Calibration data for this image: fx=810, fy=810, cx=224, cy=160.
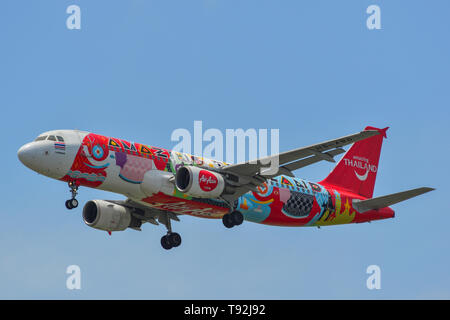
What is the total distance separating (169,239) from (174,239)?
280 mm

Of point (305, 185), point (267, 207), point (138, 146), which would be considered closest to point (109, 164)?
point (138, 146)

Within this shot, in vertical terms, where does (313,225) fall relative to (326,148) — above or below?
below

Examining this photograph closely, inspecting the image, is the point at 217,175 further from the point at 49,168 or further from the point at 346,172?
the point at 346,172

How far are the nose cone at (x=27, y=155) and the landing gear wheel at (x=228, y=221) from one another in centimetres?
1030

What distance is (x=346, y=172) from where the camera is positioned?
50875 mm

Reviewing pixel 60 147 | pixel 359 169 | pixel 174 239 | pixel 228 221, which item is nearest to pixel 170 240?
pixel 174 239

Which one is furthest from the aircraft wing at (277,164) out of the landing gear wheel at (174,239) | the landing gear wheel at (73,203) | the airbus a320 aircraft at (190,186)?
the landing gear wheel at (73,203)

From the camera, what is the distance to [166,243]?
45469 millimetres

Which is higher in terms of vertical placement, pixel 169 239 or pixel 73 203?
pixel 73 203

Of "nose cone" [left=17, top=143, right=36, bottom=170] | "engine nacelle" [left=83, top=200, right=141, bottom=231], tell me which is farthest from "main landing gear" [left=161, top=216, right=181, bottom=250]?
"nose cone" [left=17, top=143, right=36, bottom=170]

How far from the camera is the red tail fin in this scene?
50.2 m

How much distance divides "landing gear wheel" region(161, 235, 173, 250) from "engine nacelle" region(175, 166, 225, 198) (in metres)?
5.86

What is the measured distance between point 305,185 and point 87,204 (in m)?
12.5

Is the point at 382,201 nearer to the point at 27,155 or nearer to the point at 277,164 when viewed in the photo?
the point at 277,164
